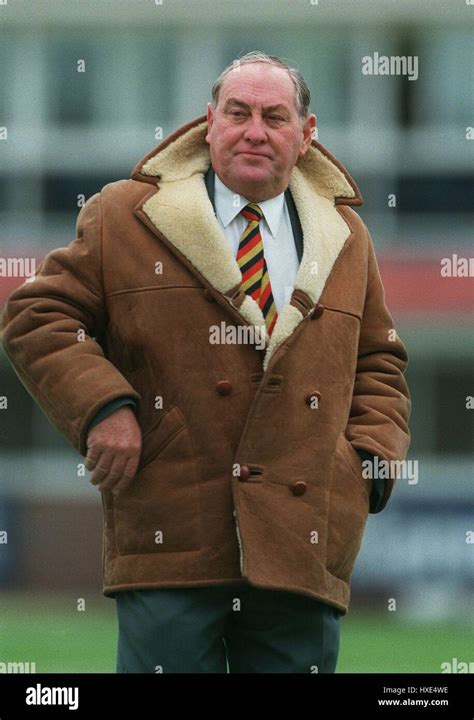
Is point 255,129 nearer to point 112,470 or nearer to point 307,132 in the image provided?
point 307,132

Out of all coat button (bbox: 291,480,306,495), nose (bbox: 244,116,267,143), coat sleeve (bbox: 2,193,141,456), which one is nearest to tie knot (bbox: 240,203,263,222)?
nose (bbox: 244,116,267,143)

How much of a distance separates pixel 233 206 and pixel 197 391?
0.48 metres

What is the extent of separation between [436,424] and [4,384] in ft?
10.7

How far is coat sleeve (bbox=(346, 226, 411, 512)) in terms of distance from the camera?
410cm

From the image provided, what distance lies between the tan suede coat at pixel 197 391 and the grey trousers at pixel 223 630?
46 mm

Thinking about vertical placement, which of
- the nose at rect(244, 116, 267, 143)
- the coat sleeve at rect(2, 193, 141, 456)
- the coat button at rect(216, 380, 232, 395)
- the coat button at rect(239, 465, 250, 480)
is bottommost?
the coat button at rect(239, 465, 250, 480)

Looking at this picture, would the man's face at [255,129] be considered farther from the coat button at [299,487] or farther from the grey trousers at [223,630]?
the grey trousers at [223,630]

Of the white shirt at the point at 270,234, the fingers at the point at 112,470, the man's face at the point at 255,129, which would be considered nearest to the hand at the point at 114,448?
the fingers at the point at 112,470

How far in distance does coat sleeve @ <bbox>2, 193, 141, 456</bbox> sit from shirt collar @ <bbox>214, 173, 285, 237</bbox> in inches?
11.7

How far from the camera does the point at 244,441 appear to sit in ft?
12.7

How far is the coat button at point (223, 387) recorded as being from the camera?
3875 millimetres

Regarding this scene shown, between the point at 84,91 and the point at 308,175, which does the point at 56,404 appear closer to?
the point at 308,175

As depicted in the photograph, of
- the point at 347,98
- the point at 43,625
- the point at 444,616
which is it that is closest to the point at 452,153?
the point at 347,98

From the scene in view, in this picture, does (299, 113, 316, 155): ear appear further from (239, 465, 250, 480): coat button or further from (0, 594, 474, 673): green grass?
(0, 594, 474, 673): green grass
